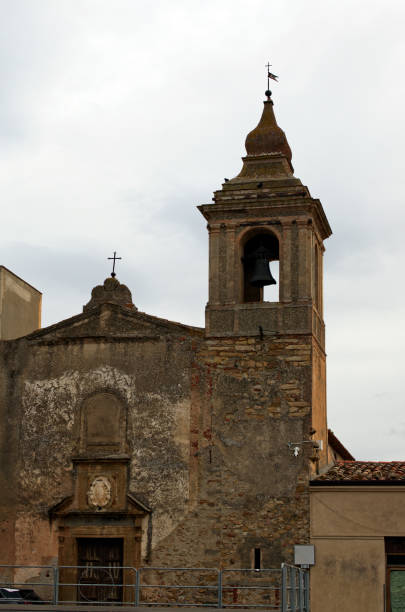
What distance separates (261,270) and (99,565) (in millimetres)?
7219

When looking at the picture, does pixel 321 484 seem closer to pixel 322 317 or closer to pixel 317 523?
pixel 317 523

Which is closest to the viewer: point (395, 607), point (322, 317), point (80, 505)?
point (395, 607)

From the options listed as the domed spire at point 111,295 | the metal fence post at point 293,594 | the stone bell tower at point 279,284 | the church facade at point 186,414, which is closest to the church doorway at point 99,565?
the church facade at point 186,414

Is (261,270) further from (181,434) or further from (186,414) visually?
(181,434)

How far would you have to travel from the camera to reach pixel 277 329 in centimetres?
2270

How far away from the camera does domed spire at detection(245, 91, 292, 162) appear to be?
24938 millimetres

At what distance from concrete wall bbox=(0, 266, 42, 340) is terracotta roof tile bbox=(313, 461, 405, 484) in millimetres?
8356

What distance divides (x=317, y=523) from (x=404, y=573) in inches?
78.0

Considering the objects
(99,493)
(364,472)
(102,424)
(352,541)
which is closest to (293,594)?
(352,541)

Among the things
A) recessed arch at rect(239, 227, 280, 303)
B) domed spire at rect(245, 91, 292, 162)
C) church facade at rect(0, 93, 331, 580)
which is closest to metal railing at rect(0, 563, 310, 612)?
church facade at rect(0, 93, 331, 580)

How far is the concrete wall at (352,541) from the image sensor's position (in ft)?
68.9

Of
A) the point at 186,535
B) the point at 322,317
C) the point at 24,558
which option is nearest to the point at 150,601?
the point at 186,535

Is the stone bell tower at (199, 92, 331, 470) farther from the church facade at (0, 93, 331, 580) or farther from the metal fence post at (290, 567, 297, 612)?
the metal fence post at (290, 567, 297, 612)

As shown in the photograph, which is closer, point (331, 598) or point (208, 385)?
point (331, 598)
